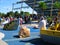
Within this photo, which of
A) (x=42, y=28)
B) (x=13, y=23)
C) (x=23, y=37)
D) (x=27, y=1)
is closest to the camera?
(x=42, y=28)

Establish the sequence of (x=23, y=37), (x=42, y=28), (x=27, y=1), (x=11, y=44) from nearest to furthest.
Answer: (x=11, y=44) → (x=42, y=28) → (x=23, y=37) → (x=27, y=1)

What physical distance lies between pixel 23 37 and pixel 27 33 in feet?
1.57

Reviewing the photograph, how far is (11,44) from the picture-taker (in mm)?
12789

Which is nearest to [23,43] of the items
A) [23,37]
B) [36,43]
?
[36,43]

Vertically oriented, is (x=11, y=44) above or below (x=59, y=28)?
below

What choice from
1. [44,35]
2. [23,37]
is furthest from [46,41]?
[23,37]

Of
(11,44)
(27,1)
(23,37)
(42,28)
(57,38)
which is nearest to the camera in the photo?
(57,38)

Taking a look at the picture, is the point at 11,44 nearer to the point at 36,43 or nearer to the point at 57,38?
the point at 36,43

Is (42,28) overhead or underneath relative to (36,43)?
overhead

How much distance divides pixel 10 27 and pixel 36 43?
9.61 m

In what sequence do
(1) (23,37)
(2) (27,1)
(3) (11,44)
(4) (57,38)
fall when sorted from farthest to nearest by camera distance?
(2) (27,1)
(1) (23,37)
(3) (11,44)
(4) (57,38)

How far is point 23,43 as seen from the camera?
43.3ft

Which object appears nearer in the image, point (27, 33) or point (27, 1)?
point (27, 33)

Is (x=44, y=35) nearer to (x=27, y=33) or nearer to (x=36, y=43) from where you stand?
(x=36, y=43)
